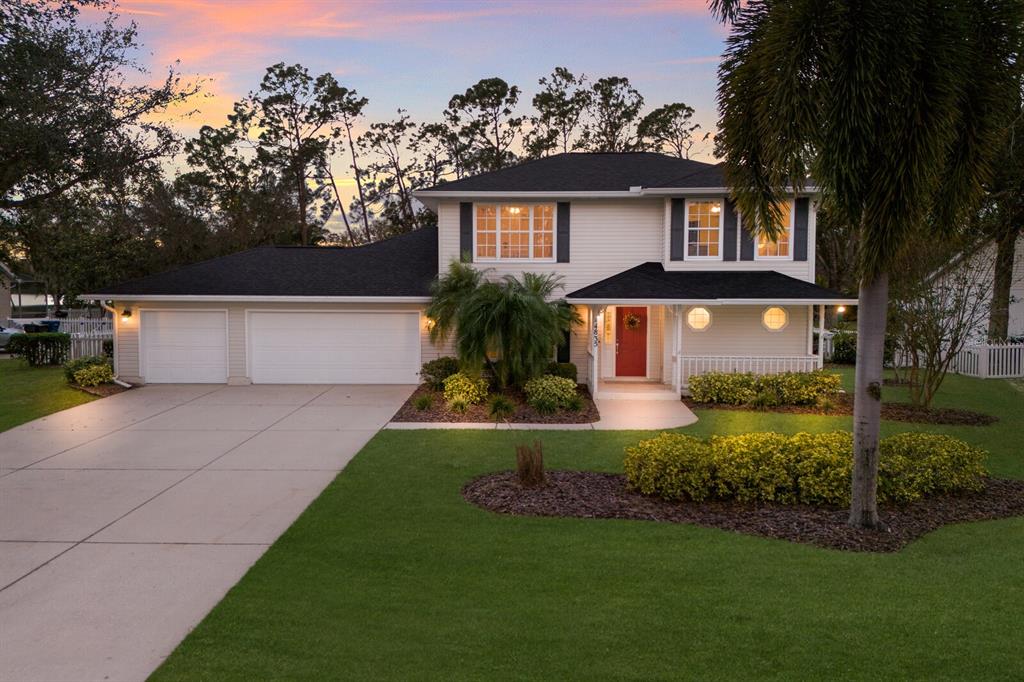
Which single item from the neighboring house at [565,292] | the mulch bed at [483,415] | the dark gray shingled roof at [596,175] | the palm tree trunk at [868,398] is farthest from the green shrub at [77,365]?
the palm tree trunk at [868,398]

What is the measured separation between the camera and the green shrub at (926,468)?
8.23 metres

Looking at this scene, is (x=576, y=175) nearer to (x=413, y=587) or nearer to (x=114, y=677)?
(x=413, y=587)

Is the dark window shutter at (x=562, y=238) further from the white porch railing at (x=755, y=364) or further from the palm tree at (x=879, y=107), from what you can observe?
the palm tree at (x=879, y=107)

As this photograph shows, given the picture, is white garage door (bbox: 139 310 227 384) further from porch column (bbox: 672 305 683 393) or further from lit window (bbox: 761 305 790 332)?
lit window (bbox: 761 305 790 332)

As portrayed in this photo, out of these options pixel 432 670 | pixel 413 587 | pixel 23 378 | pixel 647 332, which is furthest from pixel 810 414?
pixel 23 378

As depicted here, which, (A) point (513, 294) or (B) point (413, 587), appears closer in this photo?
(B) point (413, 587)

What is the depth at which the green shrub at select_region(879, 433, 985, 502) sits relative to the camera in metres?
8.23

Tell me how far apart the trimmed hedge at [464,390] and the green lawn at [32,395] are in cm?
843

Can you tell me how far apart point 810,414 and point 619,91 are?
28.9m

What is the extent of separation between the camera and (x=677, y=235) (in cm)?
Answer: 1783

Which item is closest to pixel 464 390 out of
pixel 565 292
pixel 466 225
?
pixel 565 292

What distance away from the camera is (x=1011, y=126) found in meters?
7.33

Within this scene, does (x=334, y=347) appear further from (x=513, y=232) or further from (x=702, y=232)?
(x=702, y=232)

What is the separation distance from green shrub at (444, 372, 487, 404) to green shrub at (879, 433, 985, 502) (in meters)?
8.13
